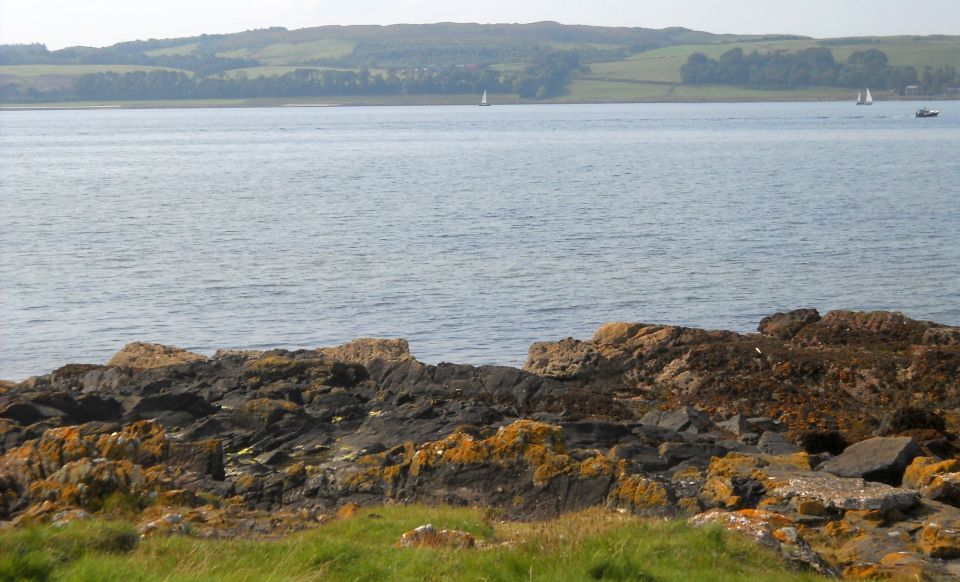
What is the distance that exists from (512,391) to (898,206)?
150ft

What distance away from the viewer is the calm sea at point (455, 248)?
1228 inches

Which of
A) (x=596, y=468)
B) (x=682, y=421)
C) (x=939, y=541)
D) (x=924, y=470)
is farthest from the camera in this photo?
(x=682, y=421)

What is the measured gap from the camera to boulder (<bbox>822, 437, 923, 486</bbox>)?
1377 centimetres

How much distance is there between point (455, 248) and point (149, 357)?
23.3 meters

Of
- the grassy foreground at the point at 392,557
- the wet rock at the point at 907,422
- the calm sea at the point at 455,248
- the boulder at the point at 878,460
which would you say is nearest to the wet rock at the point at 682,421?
the wet rock at the point at 907,422

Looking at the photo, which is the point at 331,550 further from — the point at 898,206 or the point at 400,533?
the point at 898,206

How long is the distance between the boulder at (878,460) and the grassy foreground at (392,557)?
14.7 ft

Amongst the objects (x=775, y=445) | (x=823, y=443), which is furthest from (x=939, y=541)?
(x=775, y=445)

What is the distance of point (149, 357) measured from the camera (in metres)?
23.2

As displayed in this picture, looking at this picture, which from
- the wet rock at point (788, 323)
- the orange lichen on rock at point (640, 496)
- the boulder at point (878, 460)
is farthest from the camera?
the wet rock at point (788, 323)

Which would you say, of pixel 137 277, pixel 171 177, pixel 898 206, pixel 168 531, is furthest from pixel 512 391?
pixel 171 177

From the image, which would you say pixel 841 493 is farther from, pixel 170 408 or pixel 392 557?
pixel 170 408

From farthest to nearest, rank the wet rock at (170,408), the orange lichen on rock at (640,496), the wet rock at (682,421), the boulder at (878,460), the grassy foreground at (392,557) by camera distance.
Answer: the wet rock at (170,408), the wet rock at (682,421), the boulder at (878,460), the orange lichen on rock at (640,496), the grassy foreground at (392,557)

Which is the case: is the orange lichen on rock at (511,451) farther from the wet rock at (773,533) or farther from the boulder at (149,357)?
the boulder at (149,357)
